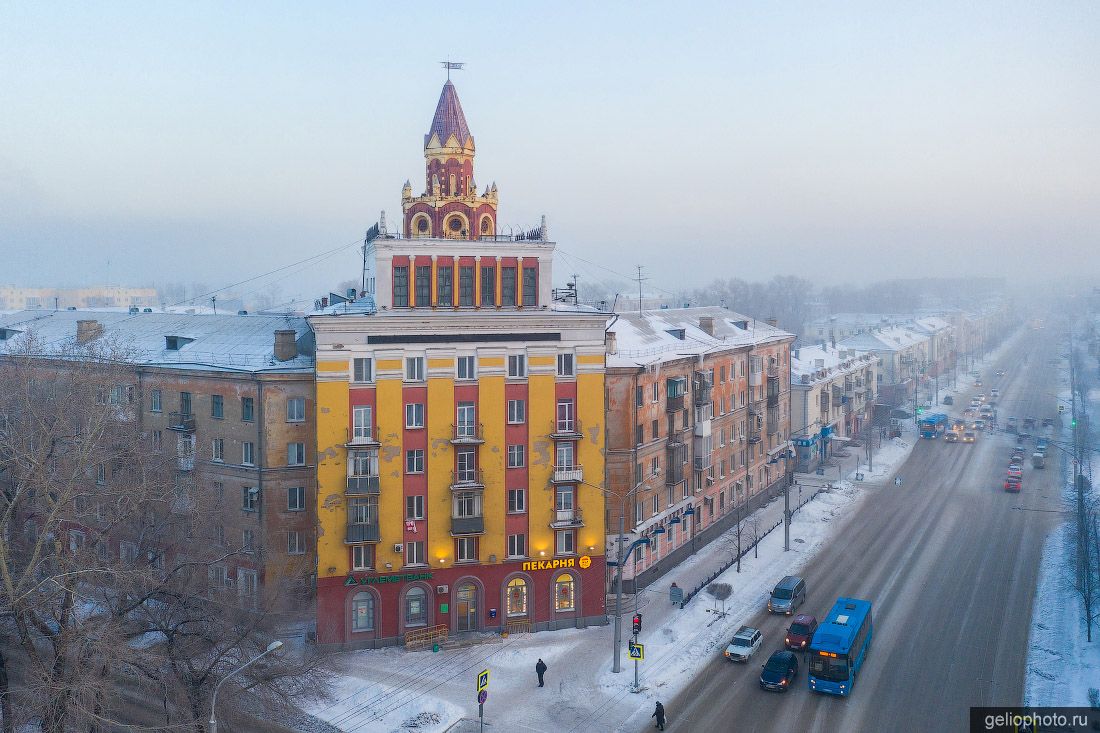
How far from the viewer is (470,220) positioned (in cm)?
5241

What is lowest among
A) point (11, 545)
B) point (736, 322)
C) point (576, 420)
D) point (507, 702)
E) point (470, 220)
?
point (507, 702)

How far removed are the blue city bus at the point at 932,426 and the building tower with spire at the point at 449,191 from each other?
82.7 meters

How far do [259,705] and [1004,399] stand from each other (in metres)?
144

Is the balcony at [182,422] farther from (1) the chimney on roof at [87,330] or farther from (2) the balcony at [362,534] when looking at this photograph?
(2) the balcony at [362,534]

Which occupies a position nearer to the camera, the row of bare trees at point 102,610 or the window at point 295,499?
the row of bare trees at point 102,610

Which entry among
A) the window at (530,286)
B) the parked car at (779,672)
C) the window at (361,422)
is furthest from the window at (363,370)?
the parked car at (779,672)

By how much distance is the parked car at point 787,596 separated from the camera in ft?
169

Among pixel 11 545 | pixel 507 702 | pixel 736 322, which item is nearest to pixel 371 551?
pixel 507 702

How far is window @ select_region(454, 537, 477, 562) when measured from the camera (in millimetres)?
48250

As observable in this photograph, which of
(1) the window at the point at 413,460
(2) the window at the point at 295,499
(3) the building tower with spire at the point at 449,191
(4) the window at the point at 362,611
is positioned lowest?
(4) the window at the point at 362,611

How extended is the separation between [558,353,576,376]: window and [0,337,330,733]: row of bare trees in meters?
19.5

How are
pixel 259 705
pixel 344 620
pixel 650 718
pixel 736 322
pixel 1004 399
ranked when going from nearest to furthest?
pixel 259 705
pixel 650 718
pixel 344 620
pixel 736 322
pixel 1004 399

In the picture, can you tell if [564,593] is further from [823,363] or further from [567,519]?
[823,363]

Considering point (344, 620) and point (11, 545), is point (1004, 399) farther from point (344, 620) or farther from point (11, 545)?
point (11, 545)
